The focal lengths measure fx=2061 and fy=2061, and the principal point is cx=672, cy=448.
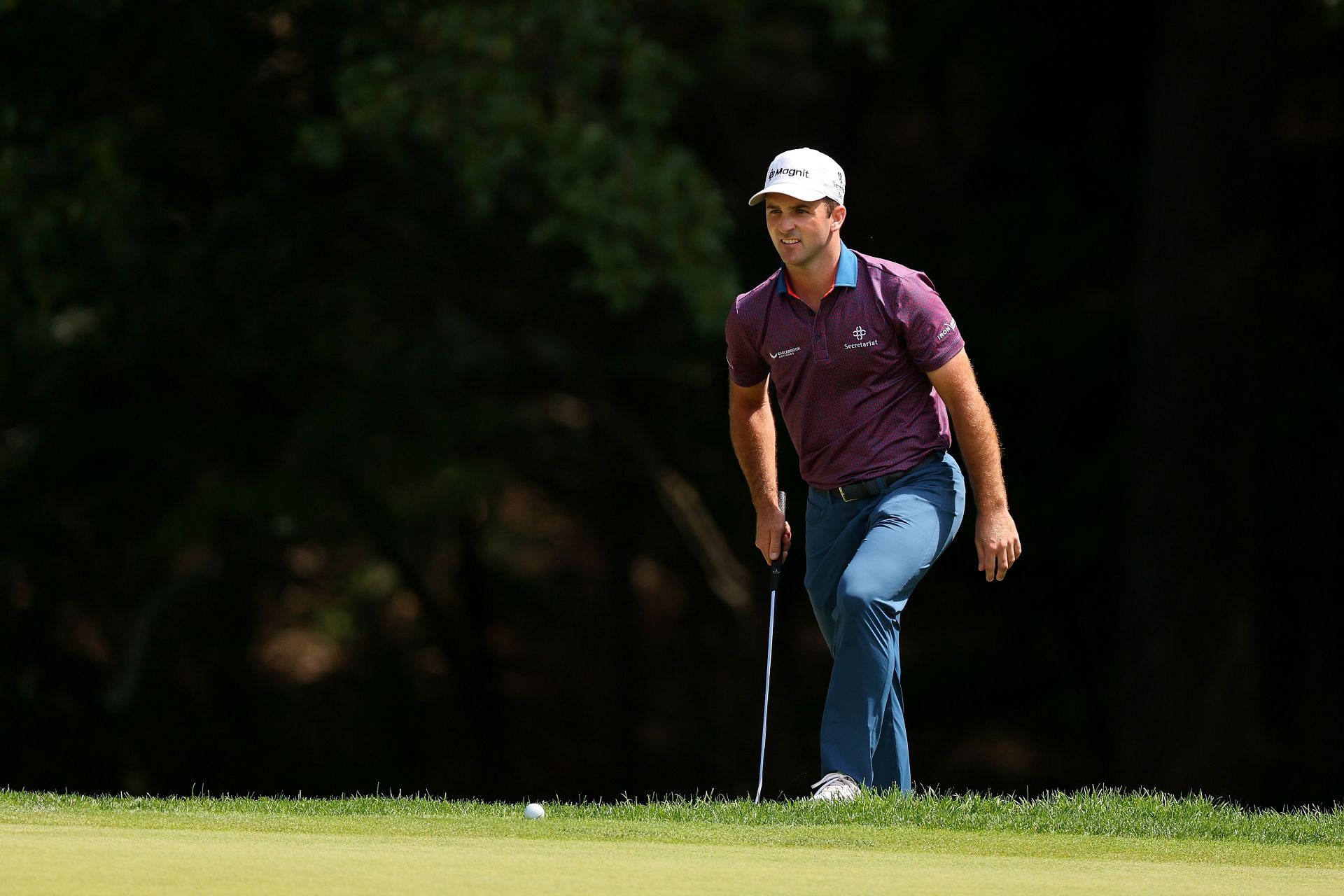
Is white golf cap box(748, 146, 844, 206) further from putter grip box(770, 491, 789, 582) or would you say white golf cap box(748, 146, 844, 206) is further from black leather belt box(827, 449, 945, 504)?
putter grip box(770, 491, 789, 582)

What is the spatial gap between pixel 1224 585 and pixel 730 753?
5.25 meters

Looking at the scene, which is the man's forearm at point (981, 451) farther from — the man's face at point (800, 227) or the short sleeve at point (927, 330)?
the man's face at point (800, 227)

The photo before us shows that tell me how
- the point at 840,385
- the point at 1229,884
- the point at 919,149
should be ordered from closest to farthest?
the point at 1229,884 < the point at 840,385 < the point at 919,149

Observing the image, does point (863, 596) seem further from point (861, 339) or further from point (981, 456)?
point (861, 339)

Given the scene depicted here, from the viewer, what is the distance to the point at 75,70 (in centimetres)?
1323

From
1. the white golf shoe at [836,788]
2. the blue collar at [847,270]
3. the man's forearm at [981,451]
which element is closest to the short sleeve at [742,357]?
the blue collar at [847,270]

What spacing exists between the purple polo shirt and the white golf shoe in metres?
0.93

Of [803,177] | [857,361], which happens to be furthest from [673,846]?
[803,177]

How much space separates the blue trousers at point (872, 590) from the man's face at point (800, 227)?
2.51 feet

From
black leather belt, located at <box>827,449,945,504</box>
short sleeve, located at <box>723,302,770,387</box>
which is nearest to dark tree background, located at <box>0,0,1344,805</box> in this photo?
short sleeve, located at <box>723,302,770,387</box>

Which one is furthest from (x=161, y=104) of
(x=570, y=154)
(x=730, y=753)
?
(x=730, y=753)

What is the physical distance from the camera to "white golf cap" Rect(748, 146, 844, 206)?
20.5 feet

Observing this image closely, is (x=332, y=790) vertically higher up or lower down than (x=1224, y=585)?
lower down

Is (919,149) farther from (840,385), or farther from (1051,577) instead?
(840,385)
